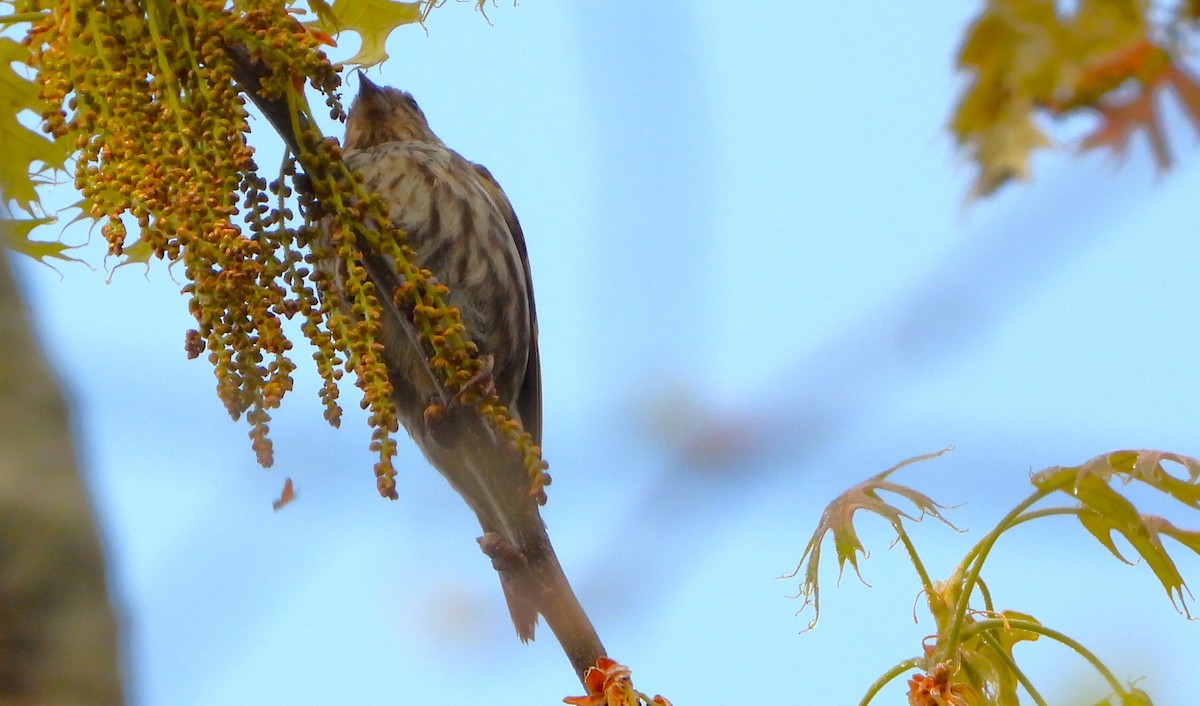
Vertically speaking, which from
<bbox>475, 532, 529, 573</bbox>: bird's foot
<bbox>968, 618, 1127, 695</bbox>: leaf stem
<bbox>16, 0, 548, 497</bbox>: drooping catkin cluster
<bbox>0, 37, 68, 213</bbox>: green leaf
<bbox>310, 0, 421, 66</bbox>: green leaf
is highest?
<bbox>0, 37, 68, 213</bbox>: green leaf

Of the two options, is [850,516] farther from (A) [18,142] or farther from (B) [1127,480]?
(A) [18,142]

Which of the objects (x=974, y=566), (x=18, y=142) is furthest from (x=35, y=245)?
(x=974, y=566)

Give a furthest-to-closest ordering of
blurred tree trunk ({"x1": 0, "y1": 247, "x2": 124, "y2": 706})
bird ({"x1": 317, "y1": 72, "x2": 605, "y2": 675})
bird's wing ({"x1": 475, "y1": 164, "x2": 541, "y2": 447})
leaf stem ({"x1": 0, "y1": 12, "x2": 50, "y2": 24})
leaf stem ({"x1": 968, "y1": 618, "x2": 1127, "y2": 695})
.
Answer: bird's wing ({"x1": 475, "y1": 164, "x2": 541, "y2": 447}) < bird ({"x1": 317, "y1": 72, "x2": 605, "y2": 675}) < leaf stem ({"x1": 0, "y1": 12, "x2": 50, "y2": 24}) < leaf stem ({"x1": 968, "y1": 618, "x2": 1127, "y2": 695}) < blurred tree trunk ({"x1": 0, "y1": 247, "x2": 124, "y2": 706})

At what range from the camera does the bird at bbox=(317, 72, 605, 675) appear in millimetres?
3582

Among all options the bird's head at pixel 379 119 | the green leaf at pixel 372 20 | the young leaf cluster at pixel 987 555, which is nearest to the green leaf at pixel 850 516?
the young leaf cluster at pixel 987 555

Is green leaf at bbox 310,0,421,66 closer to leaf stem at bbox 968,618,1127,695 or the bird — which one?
the bird

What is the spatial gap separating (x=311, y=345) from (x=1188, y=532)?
1.44m

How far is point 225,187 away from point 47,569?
4.04 ft

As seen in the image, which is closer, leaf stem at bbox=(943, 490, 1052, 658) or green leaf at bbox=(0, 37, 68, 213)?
leaf stem at bbox=(943, 490, 1052, 658)

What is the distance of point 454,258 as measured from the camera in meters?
4.07

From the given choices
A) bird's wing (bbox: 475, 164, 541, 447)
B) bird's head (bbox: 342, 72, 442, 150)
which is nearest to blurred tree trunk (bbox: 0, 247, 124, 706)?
bird's wing (bbox: 475, 164, 541, 447)

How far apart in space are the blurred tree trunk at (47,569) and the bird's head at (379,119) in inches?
138

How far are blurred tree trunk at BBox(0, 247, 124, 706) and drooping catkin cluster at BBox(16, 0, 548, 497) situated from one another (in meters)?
0.89

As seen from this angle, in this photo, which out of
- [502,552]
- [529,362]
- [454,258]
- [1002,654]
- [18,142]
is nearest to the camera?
[1002,654]
